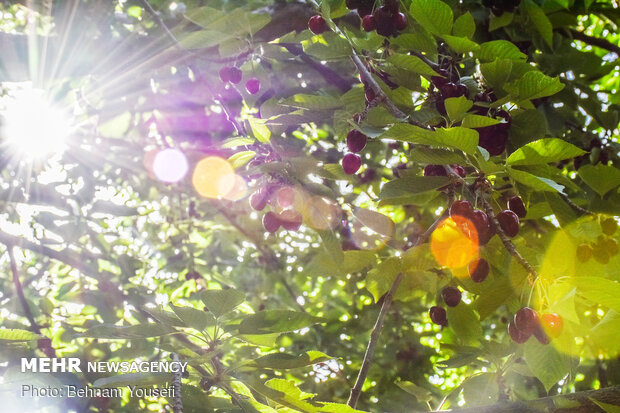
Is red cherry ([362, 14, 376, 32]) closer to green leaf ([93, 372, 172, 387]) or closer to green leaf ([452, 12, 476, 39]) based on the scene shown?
green leaf ([452, 12, 476, 39])

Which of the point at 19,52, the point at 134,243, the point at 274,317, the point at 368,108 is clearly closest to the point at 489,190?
the point at 368,108

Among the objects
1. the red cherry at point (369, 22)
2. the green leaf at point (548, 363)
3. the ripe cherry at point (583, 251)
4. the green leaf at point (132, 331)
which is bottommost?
the green leaf at point (548, 363)

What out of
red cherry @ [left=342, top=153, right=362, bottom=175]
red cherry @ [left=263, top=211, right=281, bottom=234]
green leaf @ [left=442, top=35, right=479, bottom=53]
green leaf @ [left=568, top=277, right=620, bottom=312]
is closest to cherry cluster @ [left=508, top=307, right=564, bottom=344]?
green leaf @ [left=568, top=277, right=620, bottom=312]

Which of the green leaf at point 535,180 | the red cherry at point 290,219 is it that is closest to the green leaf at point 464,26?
the green leaf at point 535,180

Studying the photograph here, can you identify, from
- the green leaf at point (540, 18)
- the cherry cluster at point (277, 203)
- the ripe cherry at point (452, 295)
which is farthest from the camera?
the green leaf at point (540, 18)

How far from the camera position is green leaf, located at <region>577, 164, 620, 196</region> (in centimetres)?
149

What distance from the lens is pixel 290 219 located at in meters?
1.72

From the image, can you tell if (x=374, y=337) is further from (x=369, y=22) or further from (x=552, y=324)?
(x=369, y=22)

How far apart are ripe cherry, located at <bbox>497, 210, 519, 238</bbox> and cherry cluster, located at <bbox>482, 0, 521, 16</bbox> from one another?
1.40m

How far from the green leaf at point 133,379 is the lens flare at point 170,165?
2.38m

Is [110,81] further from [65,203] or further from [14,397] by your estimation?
[14,397]

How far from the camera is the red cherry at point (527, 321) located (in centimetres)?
129

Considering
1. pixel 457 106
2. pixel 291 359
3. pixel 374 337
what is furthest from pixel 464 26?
pixel 291 359

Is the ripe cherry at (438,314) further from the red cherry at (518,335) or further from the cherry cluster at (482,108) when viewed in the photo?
the cherry cluster at (482,108)
